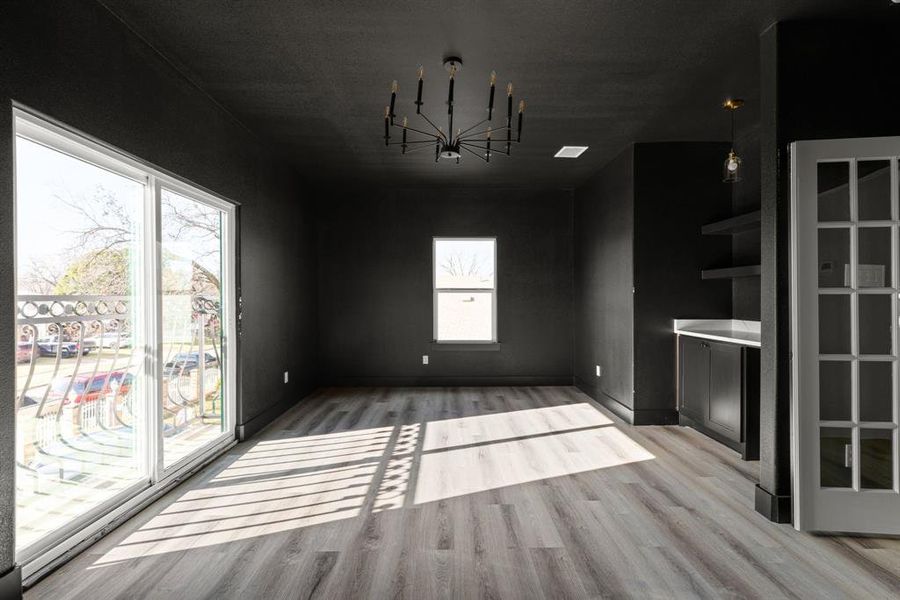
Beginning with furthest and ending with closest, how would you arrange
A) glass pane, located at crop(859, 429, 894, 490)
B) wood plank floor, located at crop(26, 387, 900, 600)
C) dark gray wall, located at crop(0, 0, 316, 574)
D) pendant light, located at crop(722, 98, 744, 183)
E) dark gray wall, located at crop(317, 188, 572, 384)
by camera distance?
dark gray wall, located at crop(317, 188, 572, 384) → pendant light, located at crop(722, 98, 744, 183) → glass pane, located at crop(859, 429, 894, 490) → wood plank floor, located at crop(26, 387, 900, 600) → dark gray wall, located at crop(0, 0, 316, 574)

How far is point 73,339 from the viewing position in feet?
8.20

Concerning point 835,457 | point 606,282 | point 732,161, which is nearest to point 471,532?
point 835,457

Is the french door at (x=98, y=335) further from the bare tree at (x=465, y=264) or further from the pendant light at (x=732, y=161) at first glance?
the pendant light at (x=732, y=161)

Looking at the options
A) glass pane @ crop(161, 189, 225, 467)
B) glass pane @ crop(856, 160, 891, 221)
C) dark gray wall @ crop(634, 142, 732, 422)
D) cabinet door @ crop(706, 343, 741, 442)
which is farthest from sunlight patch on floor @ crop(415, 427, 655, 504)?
glass pane @ crop(856, 160, 891, 221)

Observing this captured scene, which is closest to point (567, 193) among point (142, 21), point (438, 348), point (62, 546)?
point (438, 348)

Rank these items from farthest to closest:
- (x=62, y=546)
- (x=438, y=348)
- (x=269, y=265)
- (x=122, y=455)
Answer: (x=438, y=348), (x=269, y=265), (x=122, y=455), (x=62, y=546)

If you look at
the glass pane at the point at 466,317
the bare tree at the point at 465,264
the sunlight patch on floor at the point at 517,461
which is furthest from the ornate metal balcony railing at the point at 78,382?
the bare tree at the point at 465,264

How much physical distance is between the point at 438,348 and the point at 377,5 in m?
4.82

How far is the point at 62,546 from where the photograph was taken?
2.33 meters

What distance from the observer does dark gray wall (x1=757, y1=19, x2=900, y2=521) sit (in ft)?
8.91

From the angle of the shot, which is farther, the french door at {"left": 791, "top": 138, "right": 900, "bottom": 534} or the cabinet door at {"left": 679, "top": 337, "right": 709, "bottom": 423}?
the cabinet door at {"left": 679, "top": 337, "right": 709, "bottom": 423}

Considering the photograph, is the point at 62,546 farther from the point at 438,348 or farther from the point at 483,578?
the point at 438,348

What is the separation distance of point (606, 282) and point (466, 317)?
2.04m

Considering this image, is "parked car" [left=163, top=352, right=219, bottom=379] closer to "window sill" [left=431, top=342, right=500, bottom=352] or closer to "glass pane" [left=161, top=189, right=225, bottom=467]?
"glass pane" [left=161, top=189, right=225, bottom=467]
